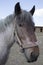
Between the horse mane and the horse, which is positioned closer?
the horse

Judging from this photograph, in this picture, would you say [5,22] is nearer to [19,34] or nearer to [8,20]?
[8,20]

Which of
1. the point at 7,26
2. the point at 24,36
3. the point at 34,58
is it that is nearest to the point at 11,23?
the point at 7,26

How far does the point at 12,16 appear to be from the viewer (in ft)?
14.2

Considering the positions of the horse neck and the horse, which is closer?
the horse

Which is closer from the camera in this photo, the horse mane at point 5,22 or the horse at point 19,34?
the horse at point 19,34

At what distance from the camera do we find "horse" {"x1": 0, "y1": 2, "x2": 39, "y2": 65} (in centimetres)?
398

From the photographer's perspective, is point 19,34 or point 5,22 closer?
point 19,34

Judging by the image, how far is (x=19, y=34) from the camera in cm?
410

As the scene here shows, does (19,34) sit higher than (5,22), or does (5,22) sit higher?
(5,22)

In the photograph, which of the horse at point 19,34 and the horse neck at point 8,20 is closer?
the horse at point 19,34

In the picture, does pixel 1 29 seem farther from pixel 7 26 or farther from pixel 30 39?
pixel 30 39

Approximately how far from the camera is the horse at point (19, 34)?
3.98 metres

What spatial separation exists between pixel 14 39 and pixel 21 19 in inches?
16.8

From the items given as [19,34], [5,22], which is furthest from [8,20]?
[19,34]
